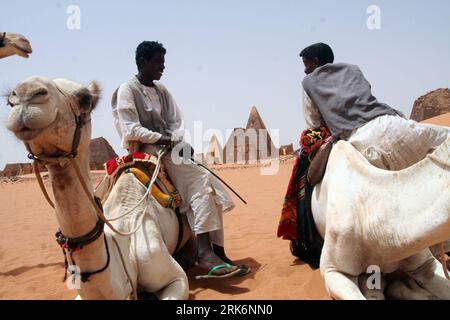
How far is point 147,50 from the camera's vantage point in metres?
4.99

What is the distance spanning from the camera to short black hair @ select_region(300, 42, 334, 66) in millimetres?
4734

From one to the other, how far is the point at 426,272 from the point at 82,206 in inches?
95.4

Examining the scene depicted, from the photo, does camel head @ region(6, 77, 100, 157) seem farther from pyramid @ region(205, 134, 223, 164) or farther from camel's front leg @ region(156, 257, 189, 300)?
pyramid @ region(205, 134, 223, 164)

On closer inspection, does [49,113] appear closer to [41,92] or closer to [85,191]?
[41,92]

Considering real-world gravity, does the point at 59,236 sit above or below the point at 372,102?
below

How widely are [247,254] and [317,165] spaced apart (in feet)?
7.25

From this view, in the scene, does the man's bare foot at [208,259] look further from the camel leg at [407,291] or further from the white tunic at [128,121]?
the camel leg at [407,291]

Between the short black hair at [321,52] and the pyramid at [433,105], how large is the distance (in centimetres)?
2646

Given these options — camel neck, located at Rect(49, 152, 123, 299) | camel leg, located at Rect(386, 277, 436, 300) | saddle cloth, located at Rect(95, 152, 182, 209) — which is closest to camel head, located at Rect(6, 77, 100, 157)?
camel neck, located at Rect(49, 152, 123, 299)

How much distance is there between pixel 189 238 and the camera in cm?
503

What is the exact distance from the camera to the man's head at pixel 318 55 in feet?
15.5

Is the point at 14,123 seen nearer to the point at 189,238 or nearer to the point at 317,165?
the point at 317,165

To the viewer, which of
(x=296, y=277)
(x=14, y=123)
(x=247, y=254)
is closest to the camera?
(x=14, y=123)
